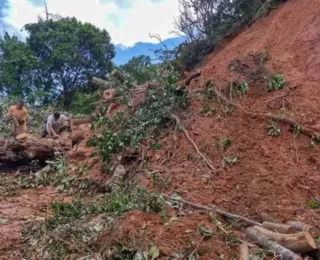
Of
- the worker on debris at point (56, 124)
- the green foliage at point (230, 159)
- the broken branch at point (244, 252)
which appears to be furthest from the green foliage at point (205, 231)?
the worker on debris at point (56, 124)

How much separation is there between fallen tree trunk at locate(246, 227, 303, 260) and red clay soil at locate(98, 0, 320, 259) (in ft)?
1.00

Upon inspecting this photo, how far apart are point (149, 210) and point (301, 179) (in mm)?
1780

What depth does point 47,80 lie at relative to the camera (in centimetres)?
1914

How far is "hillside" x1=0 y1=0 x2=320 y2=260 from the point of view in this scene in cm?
436

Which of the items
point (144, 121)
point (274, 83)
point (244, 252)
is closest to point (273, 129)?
point (274, 83)

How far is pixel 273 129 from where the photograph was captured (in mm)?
6148

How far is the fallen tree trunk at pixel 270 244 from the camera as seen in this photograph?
3.79m

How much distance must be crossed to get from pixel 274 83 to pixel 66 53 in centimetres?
1330

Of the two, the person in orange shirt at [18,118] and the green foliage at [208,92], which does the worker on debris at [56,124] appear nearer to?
the person in orange shirt at [18,118]

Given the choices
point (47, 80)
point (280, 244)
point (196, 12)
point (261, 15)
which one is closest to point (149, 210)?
point (280, 244)

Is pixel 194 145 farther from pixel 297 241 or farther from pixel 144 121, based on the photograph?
pixel 297 241

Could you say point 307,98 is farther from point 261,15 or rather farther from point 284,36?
point 261,15

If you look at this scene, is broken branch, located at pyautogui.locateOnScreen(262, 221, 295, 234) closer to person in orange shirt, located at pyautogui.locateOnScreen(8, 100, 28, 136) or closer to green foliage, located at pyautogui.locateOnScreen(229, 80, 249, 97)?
green foliage, located at pyautogui.locateOnScreen(229, 80, 249, 97)

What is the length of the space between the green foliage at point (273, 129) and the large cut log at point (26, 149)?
13.2 feet
